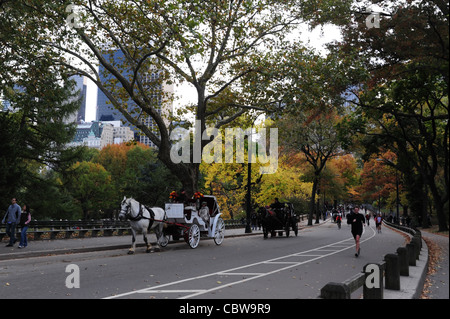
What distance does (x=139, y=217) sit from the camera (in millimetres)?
15055

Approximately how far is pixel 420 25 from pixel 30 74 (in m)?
16.2

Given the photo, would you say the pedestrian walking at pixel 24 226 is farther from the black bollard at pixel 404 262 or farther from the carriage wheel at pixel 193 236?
the black bollard at pixel 404 262

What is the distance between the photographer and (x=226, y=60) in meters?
23.3

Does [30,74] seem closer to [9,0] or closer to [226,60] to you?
[9,0]

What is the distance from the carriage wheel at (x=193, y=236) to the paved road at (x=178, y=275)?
233cm

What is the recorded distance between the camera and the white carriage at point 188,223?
54.5 feet

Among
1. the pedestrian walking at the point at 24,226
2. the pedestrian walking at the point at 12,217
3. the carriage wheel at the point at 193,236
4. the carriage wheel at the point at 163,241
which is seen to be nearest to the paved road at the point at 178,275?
the carriage wheel at the point at 193,236

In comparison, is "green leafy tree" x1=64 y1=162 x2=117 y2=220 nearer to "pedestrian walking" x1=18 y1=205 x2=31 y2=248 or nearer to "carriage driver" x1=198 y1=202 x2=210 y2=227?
"pedestrian walking" x1=18 y1=205 x2=31 y2=248

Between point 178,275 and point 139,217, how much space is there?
5581 millimetres

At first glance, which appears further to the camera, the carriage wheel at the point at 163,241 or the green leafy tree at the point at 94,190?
the green leafy tree at the point at 94,190

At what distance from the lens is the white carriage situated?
16.6m

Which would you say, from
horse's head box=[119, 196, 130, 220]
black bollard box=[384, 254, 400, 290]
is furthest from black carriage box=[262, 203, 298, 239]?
black bollard box=[384, 254, 400, 290]

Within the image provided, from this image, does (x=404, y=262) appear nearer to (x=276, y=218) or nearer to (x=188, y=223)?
(x=188, y=223)
